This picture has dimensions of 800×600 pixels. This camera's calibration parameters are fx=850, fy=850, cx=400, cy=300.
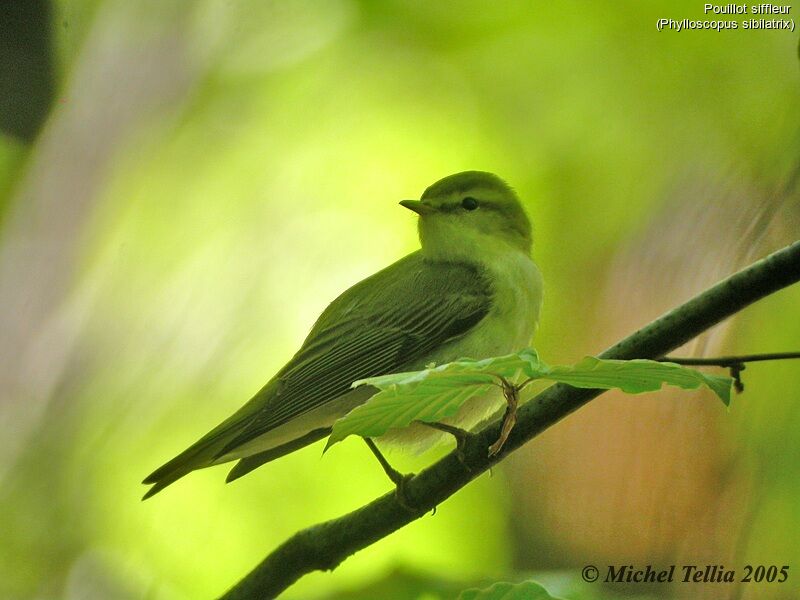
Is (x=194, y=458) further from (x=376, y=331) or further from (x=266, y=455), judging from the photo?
(x=376, y=331)

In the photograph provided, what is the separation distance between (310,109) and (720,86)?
2.04 ft

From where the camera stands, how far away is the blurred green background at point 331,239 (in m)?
1.14

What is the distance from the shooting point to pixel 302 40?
136 cm

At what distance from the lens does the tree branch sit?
29.0 inches

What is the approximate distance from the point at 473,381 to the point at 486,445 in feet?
0.63

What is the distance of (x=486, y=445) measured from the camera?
841 mm

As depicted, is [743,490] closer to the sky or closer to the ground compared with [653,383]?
closer to the ground

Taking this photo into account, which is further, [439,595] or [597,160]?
[597,160]

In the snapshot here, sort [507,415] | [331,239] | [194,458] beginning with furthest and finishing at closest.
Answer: [331,239]
[194,458]
[507,415]

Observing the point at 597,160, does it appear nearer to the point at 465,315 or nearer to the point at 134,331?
the point at 465,315

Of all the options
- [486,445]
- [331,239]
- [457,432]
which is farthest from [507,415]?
[331,239]

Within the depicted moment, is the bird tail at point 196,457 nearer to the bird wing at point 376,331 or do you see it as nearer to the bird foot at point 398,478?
the bird wing at point 376,331

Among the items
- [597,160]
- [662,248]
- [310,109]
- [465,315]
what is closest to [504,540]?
[465,315]

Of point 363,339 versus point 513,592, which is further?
point 363,339
